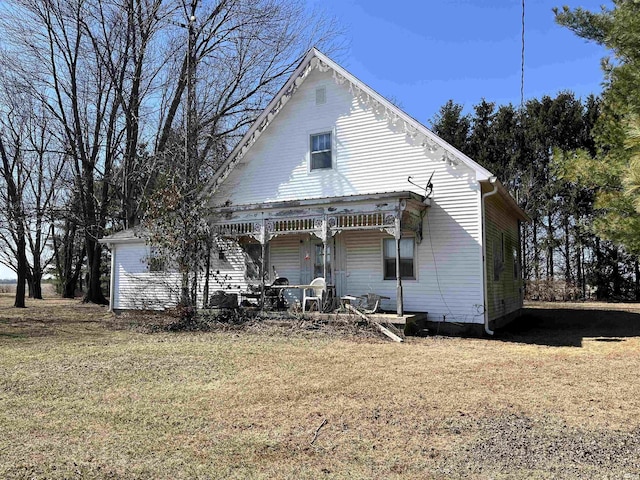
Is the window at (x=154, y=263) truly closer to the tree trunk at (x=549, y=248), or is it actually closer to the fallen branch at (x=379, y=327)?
the fallen branch at (x=379, y=327)

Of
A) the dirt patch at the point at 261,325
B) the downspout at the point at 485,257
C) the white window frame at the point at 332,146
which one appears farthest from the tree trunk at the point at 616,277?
the dirt patch at the point at 261,325

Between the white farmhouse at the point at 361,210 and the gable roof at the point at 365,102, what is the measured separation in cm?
3

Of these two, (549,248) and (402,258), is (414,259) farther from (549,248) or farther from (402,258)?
(549,248)

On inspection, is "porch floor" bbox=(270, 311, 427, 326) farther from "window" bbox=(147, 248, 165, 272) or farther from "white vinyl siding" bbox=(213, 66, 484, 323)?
"window" bbox=(147, 248, 165, 272)

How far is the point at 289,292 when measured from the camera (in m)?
15.1

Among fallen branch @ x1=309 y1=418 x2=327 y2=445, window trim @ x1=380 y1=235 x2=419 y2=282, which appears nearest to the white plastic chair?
window trim @ x1=380 y1=235 x2=419 y2=282

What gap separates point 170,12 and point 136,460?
71.3ft

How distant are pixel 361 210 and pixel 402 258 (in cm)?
202

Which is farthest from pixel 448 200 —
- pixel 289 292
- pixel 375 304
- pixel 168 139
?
pixel 168 139

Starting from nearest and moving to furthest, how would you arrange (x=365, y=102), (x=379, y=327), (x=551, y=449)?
(x=551, y=449), (x=379, y=327), (x=365, y=102)

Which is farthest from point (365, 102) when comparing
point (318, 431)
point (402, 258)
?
point (318, 431)

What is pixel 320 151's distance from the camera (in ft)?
48.7

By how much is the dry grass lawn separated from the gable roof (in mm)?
5178

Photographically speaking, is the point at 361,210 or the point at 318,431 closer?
the point at 318,431
